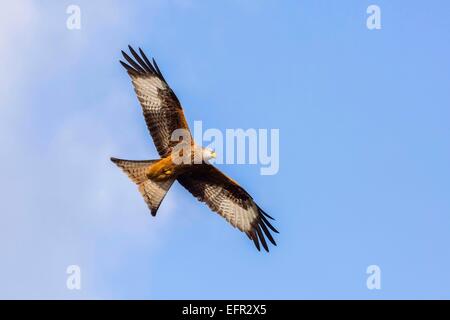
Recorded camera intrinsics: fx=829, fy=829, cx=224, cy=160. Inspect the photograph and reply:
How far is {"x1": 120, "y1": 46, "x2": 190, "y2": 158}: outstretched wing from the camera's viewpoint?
12914mm

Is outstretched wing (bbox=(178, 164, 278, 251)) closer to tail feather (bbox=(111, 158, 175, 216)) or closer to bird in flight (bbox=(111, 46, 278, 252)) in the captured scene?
bird in flight (bbox=(111, 46, 278, 252))

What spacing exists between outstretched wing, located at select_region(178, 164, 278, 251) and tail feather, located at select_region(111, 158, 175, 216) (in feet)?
2.28

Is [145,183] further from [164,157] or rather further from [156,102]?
[156,102]

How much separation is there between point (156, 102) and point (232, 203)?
2.18m

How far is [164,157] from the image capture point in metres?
12.9

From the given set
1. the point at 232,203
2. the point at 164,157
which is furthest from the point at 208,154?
the point at 232,203

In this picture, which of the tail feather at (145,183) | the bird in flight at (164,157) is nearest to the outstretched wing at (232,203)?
the bird in flight at (164,157)

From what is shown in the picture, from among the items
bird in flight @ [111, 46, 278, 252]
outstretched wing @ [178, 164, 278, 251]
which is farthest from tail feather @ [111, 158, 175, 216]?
outstretched wing @ [178, 164, 278, 251]

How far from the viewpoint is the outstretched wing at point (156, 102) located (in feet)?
42.4

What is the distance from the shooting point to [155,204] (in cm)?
1291

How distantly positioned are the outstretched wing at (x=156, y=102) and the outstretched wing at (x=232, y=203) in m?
0.89
